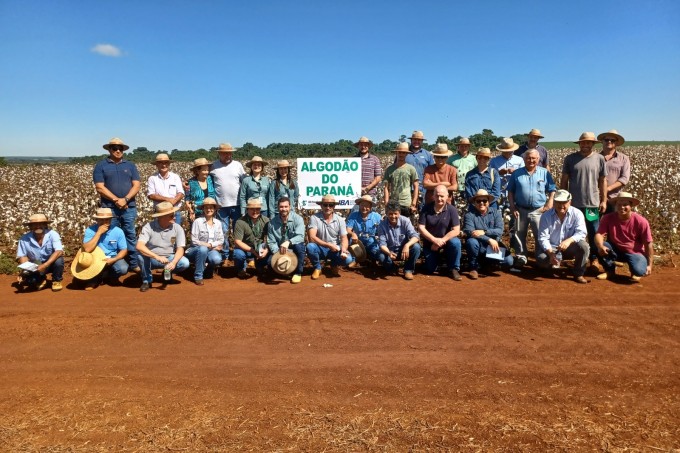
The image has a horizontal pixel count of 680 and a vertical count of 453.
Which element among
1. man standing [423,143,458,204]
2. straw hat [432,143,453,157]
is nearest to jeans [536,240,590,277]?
man standing [423,143,458,204]

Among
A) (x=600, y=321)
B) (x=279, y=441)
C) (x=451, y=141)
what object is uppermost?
(x=451, y=141)

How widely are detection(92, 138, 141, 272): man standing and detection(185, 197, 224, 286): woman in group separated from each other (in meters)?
1.19

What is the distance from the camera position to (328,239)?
8008mm

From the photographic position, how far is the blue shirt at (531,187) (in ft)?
25.8

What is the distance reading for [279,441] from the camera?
3.47 meters

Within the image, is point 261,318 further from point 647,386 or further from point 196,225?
point 647,386

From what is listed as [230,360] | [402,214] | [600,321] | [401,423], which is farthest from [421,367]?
[402,214]

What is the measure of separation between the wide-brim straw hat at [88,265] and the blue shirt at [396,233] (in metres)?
4.79

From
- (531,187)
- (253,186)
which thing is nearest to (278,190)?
(253,186)

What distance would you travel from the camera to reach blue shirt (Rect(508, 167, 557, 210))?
788cm

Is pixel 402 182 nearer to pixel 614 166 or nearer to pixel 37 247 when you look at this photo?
pixel 614 166

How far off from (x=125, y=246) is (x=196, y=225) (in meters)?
1.26

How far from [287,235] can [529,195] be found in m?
4.39

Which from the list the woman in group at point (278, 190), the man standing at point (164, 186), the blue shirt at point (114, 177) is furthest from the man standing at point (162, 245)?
the woman in group at point (278, 190)
